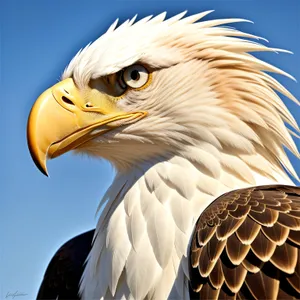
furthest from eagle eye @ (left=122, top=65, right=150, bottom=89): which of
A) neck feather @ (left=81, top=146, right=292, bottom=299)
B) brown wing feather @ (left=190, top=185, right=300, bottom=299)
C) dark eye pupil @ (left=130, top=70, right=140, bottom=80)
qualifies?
brown wing feather @ (left=190, top=185, right=300, bottom=299)

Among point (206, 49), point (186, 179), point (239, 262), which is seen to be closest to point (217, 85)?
point (206, 49)

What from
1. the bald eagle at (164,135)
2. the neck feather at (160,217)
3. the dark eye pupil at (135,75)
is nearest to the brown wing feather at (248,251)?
the bald eagle at (164,135)

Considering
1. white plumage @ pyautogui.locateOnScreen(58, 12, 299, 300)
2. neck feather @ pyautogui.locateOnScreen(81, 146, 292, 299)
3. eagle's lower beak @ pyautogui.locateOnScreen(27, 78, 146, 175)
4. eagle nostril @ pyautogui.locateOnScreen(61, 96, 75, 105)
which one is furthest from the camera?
eagle nostril @ pyautogui.locateOnScreen(61, 96, 75, 105)

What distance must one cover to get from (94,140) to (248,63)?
1.01 m

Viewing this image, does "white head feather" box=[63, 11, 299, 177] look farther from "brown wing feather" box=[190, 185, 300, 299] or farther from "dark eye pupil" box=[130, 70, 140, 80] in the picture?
"brown wing feather" box=[190, 185, 300, 299]

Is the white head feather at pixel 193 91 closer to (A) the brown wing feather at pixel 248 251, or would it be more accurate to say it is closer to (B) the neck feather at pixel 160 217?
(B) the neck feather at pixel 160 217

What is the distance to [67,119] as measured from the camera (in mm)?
4395

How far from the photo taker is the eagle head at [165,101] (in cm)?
437

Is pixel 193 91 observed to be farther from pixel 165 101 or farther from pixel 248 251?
pixel 248 251

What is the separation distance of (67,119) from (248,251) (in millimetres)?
1338

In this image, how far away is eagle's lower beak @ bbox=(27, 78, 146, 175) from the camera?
435 centimetres

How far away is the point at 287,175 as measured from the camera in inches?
177

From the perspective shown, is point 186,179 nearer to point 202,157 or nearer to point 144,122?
point 202,157

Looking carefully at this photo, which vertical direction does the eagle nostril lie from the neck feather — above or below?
above
